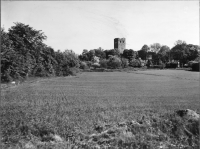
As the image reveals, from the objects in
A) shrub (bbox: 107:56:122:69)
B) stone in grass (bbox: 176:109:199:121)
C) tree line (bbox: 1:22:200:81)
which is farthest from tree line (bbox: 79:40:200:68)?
stone in grass (bbox: 176:109:199:121)

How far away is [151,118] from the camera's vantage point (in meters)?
7.08

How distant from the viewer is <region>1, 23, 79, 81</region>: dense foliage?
65.2ft

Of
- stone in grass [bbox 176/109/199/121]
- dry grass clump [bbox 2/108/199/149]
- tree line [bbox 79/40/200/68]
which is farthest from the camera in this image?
tree line [bbox 79/40/200/68]

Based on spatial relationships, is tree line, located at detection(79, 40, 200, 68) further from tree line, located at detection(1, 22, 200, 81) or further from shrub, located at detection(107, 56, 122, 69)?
tree line, located at detection(1, 22, 200, 81)

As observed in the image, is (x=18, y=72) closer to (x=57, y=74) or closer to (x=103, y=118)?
(x=57, y=74)

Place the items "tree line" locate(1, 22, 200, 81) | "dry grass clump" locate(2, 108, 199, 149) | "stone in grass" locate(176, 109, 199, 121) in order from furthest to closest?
1. "tree line" locate(1, 22, 200, 81)
2. "stone in grass" locate(176, 109, 199, 121)
3. "dry grass clump" locate(2, 108, 199, 149)

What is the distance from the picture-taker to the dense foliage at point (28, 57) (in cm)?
1986

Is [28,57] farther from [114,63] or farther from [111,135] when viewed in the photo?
[114,63]

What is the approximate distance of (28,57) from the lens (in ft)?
81.0

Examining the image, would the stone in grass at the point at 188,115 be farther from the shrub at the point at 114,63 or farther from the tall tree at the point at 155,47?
the tall tree at the point at 155,47

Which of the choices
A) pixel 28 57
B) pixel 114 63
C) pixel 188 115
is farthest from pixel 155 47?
pixel 188 115

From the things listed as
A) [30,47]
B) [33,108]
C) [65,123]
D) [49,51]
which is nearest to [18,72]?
[30,47]

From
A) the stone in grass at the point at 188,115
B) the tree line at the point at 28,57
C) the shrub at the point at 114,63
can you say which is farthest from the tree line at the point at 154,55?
the stone in grass at the point at 188,115

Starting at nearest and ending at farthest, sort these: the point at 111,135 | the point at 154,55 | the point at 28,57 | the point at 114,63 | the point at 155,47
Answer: the point at 111,135
the point at 28,57
the point at 114,63
the point at 154,55
the point at 155,47
